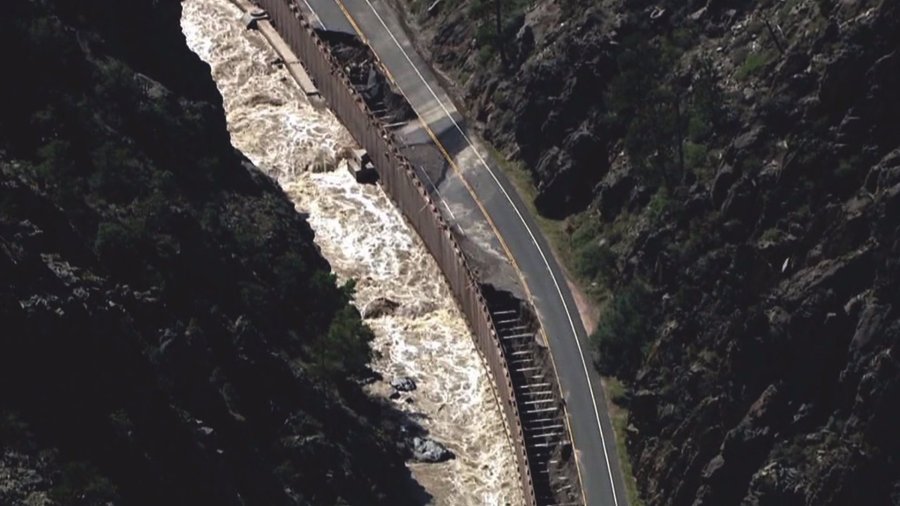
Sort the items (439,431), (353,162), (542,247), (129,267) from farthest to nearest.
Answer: (353,162) → (542,247) → (439,431) → (129,267)

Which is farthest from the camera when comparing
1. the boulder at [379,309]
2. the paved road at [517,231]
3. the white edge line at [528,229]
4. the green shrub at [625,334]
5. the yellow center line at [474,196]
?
the boulder at [379,309]

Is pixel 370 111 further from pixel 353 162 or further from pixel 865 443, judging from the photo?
pixel 865 443

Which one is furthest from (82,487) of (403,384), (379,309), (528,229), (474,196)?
(474,196)

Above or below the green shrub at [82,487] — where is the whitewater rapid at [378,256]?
below

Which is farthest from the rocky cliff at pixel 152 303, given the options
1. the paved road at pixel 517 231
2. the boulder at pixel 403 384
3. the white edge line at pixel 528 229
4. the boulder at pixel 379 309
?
the white edge line at pixel 528 229

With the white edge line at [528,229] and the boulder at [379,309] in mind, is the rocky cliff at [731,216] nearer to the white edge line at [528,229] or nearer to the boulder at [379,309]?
the white edge line at [528,229]

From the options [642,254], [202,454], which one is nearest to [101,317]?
[202,454]
